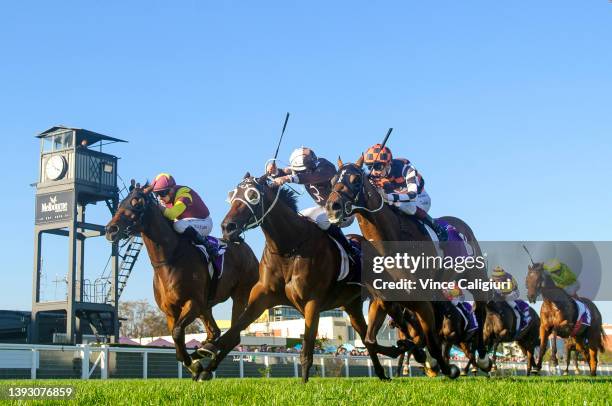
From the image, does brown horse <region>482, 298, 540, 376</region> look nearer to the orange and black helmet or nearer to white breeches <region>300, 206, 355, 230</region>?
the orange and black helmet

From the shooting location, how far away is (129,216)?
10.3 meters

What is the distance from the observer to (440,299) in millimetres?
9945

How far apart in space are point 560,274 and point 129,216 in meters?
10.4

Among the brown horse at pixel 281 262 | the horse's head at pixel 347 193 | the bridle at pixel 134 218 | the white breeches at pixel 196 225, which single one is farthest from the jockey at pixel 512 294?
the bridle at pixel 134 218

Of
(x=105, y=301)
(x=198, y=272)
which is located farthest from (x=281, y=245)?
(x=105, y=301)

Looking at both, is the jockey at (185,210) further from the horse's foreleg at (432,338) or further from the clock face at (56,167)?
the clock face at (56,167)

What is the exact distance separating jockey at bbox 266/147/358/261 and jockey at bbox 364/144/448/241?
565 mm

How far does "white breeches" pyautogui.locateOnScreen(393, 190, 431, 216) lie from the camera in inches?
373

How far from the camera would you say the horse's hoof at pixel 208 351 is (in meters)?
8.69

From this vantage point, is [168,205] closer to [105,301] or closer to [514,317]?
[514,317]

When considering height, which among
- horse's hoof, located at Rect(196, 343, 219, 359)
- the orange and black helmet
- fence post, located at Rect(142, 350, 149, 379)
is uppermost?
the orange and black helmet

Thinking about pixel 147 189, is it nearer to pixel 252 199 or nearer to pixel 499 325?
pixel 252 199

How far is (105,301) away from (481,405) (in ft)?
125

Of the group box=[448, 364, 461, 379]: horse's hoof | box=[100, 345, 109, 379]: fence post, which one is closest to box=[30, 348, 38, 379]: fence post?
box=[100, 345, 109, 379]: fence post
